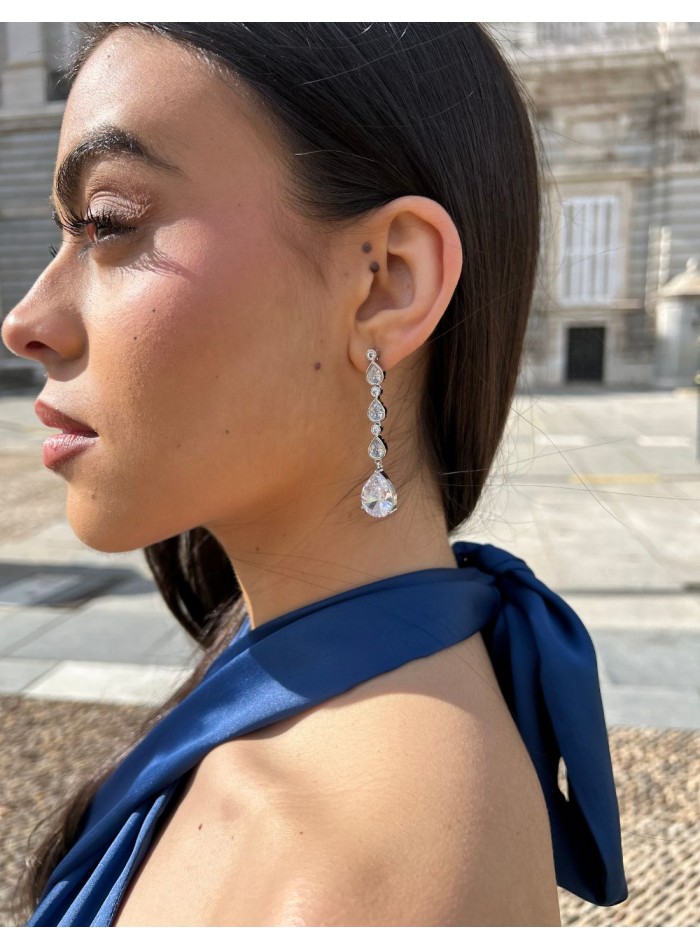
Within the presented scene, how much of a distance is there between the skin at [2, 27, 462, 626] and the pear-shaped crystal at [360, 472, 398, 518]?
3cm

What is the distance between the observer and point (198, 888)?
0.79 m

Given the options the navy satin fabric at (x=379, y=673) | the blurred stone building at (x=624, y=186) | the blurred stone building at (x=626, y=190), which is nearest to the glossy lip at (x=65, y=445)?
the navy satin fabric at (x=379, y=673)

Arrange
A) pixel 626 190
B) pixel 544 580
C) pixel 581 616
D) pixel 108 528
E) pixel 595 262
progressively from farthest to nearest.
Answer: pixel 595 262, pixel 626 190, pixel 544 580, pixel 581 616, pixel 108 528

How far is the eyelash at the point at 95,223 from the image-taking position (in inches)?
33.9

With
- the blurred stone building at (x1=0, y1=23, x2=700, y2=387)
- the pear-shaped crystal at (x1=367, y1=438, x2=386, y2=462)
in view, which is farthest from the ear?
the blurred stone building at (x1=0, y1=23, x2=700, y2=387)

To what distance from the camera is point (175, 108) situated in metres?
0.83

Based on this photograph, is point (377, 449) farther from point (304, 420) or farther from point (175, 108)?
point (175, 108)

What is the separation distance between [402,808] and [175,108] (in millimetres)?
790

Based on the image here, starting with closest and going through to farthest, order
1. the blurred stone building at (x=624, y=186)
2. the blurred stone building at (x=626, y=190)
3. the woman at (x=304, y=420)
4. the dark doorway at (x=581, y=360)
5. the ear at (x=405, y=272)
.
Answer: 1. the woman at (x=304, y=420)
2. the ear at (x=405, y=272)
3. the blurred stone building at (x=626, y=190)
4. the blurred stone building at (x=624, y=186)
5. the dark doorway at (x=581, y=360)

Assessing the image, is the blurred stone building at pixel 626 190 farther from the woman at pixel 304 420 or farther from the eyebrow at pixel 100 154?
the eyebrow at pixel 100 154

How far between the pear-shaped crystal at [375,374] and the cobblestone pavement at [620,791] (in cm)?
155

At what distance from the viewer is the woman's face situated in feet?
2.72

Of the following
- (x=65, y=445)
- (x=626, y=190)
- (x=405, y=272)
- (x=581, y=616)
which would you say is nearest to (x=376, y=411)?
(x=405, y=272)

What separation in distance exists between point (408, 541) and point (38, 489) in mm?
9102
